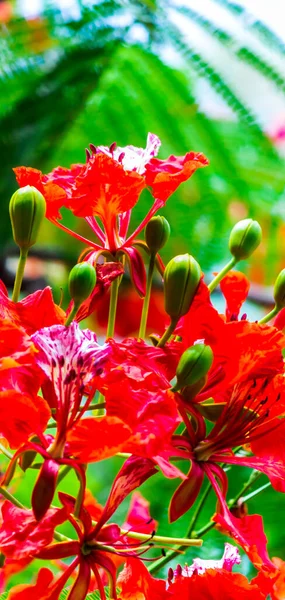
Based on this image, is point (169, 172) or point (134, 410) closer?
point (134, 410)

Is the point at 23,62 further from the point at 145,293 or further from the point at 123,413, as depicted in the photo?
the point at 123,413

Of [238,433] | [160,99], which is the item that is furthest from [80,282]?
[160,99]

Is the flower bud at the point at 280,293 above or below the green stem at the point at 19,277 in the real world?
below

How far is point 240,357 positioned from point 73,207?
5.7 inches

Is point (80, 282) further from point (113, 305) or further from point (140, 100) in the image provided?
point (140, 100)

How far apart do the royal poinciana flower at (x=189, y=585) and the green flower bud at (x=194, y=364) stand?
5.0 inches

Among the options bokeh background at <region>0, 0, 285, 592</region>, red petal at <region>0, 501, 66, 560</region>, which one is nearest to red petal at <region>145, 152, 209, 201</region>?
red petal at <region>0, 501, 66, 560</region>

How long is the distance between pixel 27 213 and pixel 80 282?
2.4 inches

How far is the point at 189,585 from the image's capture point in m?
0.49

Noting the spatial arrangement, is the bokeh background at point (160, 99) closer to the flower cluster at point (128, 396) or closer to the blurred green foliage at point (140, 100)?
the blurred green foliage at point (140, 100)

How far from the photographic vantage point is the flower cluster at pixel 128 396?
0.43 meters

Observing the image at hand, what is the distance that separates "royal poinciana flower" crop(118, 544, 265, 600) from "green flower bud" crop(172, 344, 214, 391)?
0.41 ft

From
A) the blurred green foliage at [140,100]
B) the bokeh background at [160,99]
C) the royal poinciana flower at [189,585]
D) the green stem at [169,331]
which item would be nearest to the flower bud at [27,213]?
the green stem at [169,331]

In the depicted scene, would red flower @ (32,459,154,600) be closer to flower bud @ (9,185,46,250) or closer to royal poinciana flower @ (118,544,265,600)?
royal poinciana flower @ (118,544,265,600)
